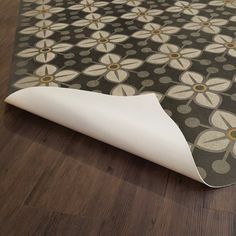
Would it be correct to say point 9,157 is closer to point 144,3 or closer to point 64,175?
point 64,175

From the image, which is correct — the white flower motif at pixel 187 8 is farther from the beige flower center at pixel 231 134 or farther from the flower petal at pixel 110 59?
the beige flower center at pixel 231 134

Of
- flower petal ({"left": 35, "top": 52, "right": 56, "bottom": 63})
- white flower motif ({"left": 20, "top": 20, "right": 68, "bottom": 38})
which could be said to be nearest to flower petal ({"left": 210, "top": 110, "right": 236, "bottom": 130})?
flower petal ({"left": 35, "top": 52, "right": 56, "bottom": 63})

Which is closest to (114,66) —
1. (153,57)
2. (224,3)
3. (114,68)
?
(114,68)

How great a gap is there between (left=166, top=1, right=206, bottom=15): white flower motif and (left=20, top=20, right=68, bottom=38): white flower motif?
707 millimetres

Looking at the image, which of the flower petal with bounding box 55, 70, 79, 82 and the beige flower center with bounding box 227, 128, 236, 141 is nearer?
the beige flower center with bounding box 227, 128, 236, 141

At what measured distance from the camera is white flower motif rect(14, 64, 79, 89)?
4.98ft

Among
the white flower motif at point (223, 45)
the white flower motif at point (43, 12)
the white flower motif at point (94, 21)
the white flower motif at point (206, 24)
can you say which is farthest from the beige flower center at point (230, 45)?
the white flower motif at point (43, 12)

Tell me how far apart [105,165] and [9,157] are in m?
0.35

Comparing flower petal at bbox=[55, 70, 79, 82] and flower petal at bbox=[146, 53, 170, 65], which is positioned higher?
flower petal at bbox=[55, 70, 79, 82]

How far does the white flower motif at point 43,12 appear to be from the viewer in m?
2.16

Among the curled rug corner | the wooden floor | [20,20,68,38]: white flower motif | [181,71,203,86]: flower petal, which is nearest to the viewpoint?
the wooden floor

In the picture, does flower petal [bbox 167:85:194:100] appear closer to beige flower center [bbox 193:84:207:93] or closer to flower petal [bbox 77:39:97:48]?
beige flower center [bbox 193:84:207:93]

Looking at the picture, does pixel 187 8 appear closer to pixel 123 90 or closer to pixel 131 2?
pixel 131 2

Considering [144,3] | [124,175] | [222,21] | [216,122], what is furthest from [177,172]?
[144,3]
